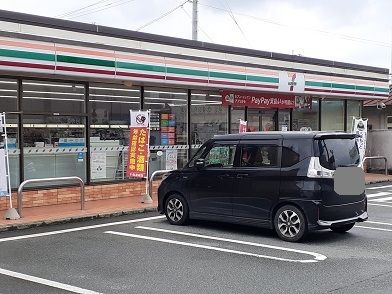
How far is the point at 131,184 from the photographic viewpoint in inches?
535

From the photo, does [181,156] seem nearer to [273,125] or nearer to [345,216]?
[273,125]

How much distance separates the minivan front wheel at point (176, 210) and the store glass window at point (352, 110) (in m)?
12.8

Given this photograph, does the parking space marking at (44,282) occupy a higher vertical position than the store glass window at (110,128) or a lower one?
lower

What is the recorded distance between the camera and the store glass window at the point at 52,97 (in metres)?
11.6

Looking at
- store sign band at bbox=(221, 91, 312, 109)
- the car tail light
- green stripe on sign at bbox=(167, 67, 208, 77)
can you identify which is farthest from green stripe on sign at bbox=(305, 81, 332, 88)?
the car tail light

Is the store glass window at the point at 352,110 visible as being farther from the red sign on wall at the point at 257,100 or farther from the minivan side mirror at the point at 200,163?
the minivan side mirror at the point at 200,163

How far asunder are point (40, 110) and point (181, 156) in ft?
14.7

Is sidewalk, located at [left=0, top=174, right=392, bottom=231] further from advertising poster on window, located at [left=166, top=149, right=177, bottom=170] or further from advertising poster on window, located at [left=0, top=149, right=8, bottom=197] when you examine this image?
advertising poster on window, located at [left=166, top=149, right=177, bottom=170]

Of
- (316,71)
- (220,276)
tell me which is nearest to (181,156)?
(316,71)

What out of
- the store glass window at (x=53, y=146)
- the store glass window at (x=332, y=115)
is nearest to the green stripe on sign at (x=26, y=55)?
the store glass window at (x=53, y=146)

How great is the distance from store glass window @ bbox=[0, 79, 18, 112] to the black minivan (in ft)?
14.5

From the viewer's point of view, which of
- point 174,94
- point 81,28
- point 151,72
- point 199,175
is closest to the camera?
point 199,175

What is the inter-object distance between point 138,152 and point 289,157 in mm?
4971

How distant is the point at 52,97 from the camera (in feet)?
39.6
